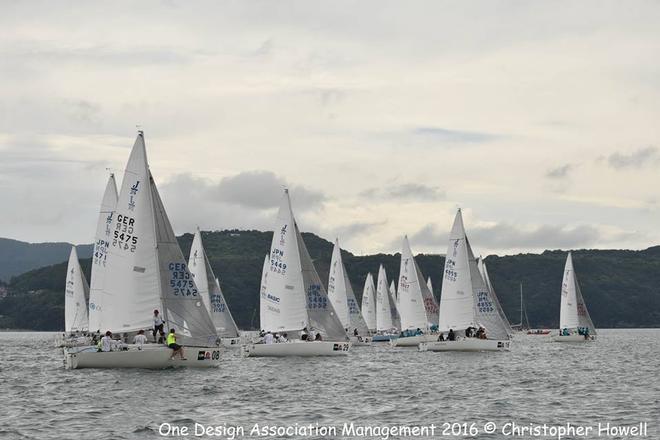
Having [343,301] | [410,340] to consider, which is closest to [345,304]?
[343,301]

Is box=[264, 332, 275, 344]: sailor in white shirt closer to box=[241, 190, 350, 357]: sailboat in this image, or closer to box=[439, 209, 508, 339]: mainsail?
box=[241, 190, 350, 357]: sailboat

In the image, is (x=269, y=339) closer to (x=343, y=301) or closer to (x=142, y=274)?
(x=142, y=274)

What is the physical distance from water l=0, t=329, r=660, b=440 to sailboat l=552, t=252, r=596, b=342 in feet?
130

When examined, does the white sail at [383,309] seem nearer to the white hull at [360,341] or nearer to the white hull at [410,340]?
the white hull at [360,341]

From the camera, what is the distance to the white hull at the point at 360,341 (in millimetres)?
82650

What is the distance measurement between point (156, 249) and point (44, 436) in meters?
16.9

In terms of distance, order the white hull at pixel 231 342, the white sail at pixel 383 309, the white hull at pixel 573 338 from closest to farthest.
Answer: the white hull at pixel 231 342 → the white hull at pixel 573 338 → the white sail at pixel 383 309

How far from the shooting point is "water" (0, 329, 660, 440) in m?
31.0

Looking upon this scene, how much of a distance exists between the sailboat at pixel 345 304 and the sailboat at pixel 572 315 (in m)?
19.3

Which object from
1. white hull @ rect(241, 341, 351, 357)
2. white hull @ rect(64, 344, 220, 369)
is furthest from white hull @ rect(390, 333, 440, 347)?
white hull @ rect(64, 344, 220, 369)

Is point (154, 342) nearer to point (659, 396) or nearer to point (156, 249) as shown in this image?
point (156, 249)

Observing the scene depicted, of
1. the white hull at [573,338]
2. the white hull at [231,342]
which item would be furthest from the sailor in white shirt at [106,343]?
the white hull at [573,338]

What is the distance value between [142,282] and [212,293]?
35.3 m

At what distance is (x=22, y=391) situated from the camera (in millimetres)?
40031
